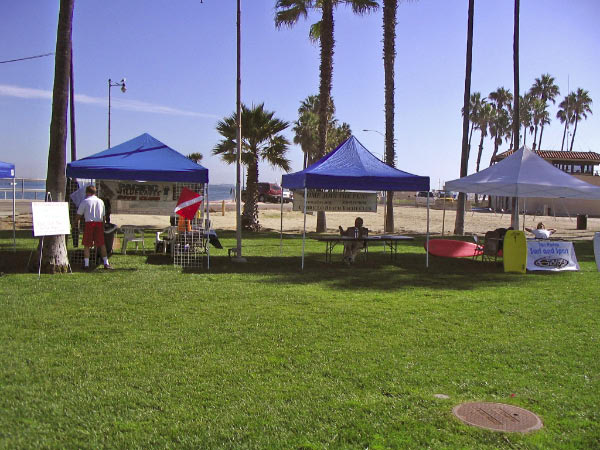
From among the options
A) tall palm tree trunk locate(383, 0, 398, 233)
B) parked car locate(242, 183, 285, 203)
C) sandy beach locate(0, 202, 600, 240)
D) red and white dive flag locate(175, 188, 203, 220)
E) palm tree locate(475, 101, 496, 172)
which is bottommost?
sandy beach locate(0, 202, 600, 240)

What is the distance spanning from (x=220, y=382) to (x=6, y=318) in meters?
3.46

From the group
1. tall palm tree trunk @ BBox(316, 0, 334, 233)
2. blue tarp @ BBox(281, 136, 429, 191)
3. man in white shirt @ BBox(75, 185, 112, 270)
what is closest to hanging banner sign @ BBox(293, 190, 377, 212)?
blue tarp @ BBox(281, 136, 429, 191)

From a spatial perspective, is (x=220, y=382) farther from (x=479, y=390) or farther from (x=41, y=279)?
(x=41, y=279)

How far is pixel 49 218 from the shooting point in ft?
32.4

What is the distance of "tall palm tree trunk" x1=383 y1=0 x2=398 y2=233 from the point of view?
2291 centimetres

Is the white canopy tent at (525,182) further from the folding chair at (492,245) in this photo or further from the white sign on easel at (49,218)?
the white sign on easel at (49,218)

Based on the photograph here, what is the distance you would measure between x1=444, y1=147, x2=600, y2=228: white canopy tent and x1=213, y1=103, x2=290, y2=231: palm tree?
8974mm

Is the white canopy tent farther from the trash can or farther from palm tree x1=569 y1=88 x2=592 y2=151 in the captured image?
palm tree x1=569 y1=88 x2=592 y2=151

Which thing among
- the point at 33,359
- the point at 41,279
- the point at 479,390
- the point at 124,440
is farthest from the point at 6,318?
the point at 479,390

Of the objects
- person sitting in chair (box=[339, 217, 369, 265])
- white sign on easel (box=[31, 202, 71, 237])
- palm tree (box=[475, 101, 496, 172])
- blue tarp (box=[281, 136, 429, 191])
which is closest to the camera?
white sign on easel (box=[31, 202, 71, 237])

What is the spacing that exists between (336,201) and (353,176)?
1.86m

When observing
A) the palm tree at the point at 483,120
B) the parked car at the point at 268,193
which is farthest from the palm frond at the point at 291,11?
the palm tree at the point at 483,120

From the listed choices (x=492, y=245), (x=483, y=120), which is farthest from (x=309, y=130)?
(x=492, y=245)

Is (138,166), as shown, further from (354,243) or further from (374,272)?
(374,272)
